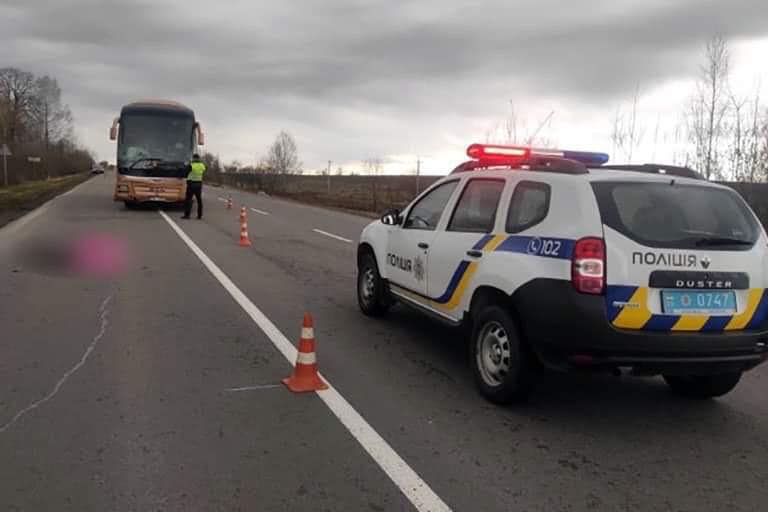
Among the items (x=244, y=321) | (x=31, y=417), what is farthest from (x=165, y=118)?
(x=31, y=417)

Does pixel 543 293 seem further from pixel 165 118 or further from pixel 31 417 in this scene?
pixel 165 118

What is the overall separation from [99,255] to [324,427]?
359 inches

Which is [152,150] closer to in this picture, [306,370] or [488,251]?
[306,370]

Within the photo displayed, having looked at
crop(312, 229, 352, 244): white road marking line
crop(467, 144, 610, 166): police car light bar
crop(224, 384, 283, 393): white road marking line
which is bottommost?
crop(224, 384, 283, 393): white road marking line

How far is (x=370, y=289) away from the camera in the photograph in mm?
7406

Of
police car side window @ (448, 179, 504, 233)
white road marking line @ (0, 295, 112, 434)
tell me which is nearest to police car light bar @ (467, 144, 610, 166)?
police car side window @ (448, 179, 504, 233)

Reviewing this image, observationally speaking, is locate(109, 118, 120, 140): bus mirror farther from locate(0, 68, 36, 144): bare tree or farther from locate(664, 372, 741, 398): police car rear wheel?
locate(0, 68, 36, 144): bare tree

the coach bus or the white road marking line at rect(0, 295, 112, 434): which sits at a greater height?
the coach bus

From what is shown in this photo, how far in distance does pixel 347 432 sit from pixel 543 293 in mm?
1511

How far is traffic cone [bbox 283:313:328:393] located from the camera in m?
4.93

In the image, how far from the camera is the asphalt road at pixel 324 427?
3.42 meters

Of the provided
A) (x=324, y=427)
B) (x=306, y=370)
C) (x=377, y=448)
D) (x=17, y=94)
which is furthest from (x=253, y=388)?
(x=17, y=94)

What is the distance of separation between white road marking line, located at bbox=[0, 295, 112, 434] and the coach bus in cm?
1449

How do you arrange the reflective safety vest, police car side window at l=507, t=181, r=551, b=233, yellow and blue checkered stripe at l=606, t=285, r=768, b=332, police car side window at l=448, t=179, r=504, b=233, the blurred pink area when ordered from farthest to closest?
the reflective safety vest, the blurred pink area, police car side window at l=448, t=179, r=504, b=233, police car side window at l=507, t=181, r=551, b=233, yellow and blue checkered stripe at l=606, t=285, r=768, b=332
